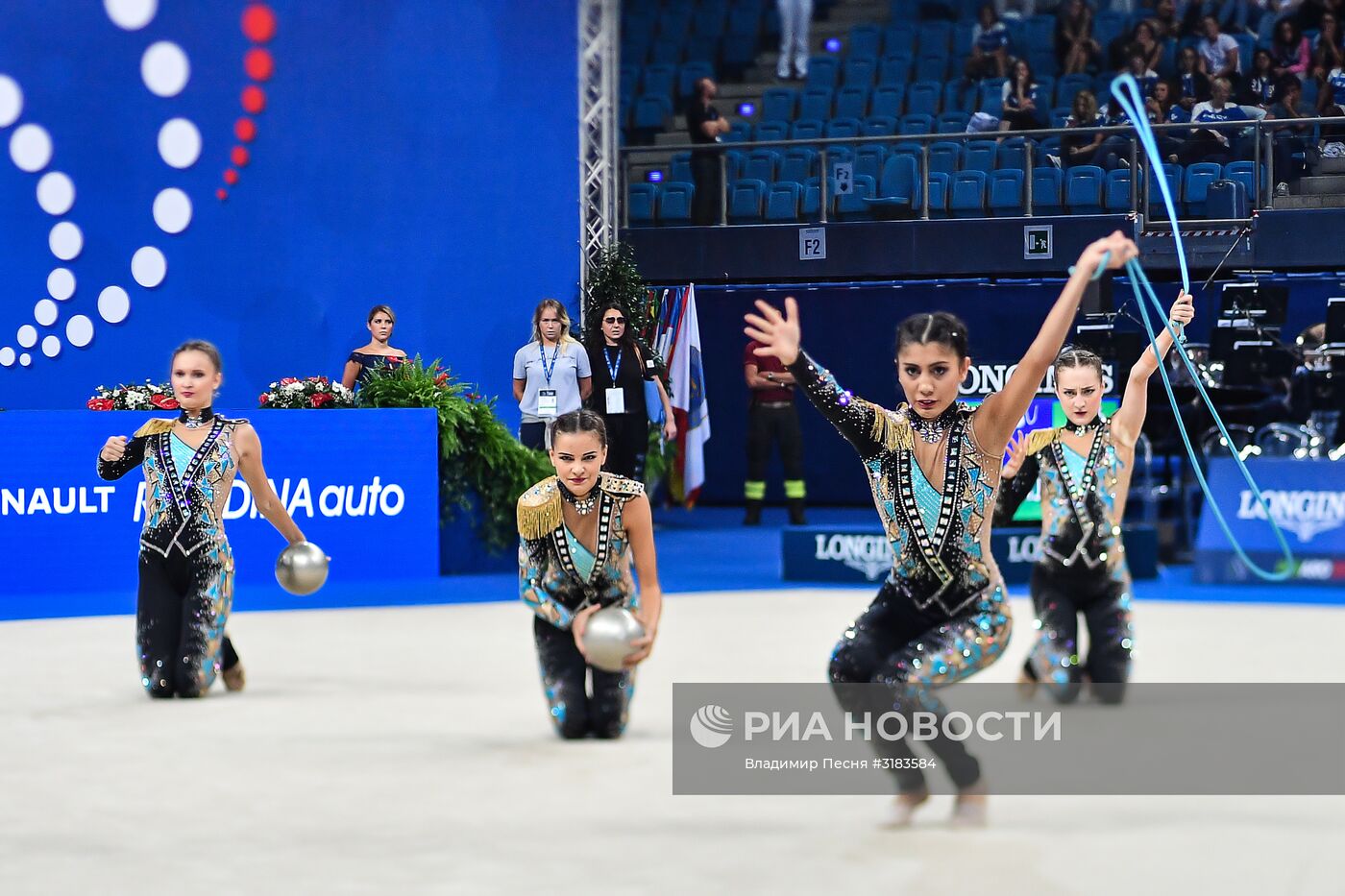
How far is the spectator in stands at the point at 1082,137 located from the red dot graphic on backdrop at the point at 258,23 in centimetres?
741

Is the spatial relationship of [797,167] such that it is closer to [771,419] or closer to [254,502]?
[771,419]

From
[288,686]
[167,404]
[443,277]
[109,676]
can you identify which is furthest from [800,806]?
[443,277]

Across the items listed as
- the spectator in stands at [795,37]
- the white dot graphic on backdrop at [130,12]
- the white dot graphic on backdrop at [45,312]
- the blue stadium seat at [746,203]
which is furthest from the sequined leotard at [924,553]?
the spectator in stands at [795,37]

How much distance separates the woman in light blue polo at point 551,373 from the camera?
1091 centimetres

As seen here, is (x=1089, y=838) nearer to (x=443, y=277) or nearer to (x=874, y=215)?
(x=443, y=277)

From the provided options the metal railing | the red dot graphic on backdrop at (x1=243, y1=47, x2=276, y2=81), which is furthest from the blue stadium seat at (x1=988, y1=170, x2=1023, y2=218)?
the red dot graphic on backdrop at (x1=243, y1=47, x2=276, y2=81)

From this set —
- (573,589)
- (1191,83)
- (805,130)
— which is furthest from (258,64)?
(1191,83)

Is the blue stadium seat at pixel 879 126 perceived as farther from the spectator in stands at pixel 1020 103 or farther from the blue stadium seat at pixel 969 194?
the blue stadium seat at pixel 969 194

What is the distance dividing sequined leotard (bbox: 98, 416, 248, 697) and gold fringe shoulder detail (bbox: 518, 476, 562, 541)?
163cm

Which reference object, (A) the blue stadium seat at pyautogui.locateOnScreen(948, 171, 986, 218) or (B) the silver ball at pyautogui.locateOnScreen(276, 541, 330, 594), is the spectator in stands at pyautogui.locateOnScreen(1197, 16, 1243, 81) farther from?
(B) the silver ball at pyautogui.locateOnScreen(276, 541, 330, 594)

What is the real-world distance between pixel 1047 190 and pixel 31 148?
914 cm

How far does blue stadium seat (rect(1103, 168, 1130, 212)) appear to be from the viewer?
1511 cm

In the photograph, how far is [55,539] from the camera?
9.97 metres

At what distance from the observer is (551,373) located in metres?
11.0
